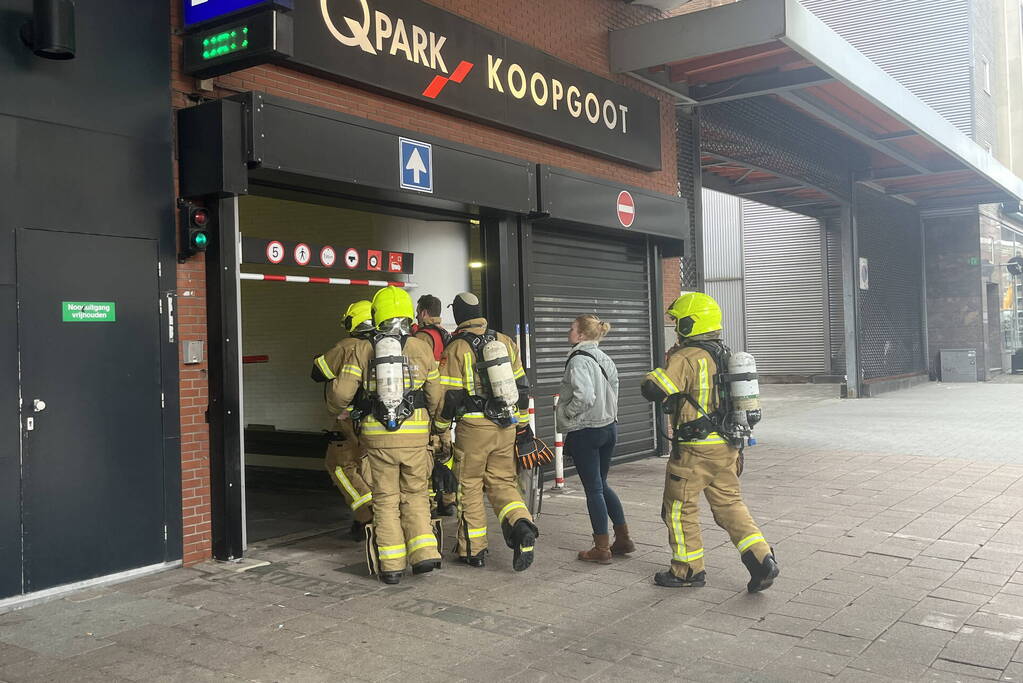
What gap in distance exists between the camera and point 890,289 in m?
23.5

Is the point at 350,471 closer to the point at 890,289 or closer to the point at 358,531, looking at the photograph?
the point at 358,531

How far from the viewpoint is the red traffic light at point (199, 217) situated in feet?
20.6

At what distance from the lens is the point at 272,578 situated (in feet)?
19.7

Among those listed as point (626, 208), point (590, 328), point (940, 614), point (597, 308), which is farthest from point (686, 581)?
point (626, 208)

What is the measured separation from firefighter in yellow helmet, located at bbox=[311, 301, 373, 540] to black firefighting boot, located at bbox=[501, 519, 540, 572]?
1.19 metres

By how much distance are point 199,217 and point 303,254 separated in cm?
130

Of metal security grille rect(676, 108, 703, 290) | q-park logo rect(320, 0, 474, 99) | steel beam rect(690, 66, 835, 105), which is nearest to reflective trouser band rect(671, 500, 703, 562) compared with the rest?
q-park logo rect(320, 0, 474, 99)

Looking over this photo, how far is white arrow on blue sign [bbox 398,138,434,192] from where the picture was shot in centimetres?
764

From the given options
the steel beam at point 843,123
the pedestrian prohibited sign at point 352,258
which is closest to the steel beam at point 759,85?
the steel beam at point 843,123

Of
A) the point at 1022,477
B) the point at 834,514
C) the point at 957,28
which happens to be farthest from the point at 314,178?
the point at 957,28

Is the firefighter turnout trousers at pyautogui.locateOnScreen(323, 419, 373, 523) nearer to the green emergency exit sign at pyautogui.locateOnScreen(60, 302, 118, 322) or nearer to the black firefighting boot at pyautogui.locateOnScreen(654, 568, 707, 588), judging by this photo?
the green emergency exit sign at pyautogui.locateOnScreen(60, 302, 118, 322)

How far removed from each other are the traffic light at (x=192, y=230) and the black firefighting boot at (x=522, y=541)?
2968mm

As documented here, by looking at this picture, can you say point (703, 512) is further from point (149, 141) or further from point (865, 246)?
point (865, 246)

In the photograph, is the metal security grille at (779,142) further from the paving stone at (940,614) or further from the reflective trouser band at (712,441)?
the paving stone at (940,614)
